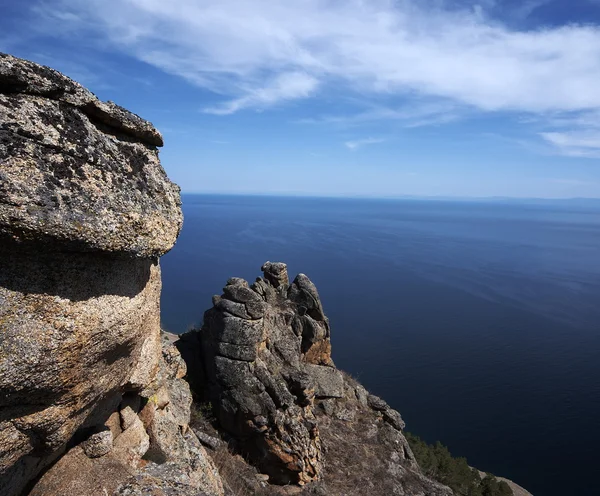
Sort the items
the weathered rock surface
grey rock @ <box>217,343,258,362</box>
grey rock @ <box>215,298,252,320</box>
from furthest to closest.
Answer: grey rock @ <box>215,298,252,320</box> < grey rock @ <box>217,343,258,362</box> < the weathered rock surface

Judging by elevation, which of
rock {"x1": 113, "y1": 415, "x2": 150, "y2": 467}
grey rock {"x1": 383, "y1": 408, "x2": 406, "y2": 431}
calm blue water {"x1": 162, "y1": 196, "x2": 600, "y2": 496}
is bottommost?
calm blue water {"x1": 162, "y1": 196, "x2": 600, "y2": 496}

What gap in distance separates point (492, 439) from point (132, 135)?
168 feet

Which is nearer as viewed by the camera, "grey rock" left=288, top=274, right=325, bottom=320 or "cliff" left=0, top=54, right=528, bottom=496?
"cliff" left=0, top=54, right=528, bottom=496

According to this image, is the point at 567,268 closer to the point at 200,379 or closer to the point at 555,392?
the point at 555,392

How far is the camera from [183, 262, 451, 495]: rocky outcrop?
59.4 ft

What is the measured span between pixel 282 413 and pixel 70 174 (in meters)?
15.0

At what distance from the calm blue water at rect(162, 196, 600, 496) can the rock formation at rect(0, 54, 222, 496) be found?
150 feet

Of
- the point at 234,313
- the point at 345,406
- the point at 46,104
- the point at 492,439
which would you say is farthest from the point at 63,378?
the point at 492,439

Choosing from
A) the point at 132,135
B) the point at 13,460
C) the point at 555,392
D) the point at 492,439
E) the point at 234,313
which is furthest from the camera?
the point at 555,392

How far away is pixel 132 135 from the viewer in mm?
7492

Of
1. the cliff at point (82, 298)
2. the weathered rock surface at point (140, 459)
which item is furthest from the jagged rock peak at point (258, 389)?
the weathered rock surface at point (140, 459)

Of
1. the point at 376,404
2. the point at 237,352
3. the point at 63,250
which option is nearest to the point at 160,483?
the point at 63,250

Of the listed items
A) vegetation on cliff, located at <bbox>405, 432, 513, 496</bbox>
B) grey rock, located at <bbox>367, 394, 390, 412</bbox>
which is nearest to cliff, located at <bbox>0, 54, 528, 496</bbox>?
grey rock, located at <bbox>367, 394, 390, 412</bbox>

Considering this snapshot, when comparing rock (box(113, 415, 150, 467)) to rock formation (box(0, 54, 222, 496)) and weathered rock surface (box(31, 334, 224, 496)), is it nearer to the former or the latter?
weathered rock surface (box(31, 334, 224, 496))
